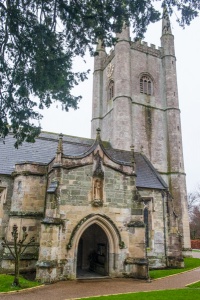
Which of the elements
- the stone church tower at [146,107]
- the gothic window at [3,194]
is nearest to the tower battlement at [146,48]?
the stone church tower at [146,107]

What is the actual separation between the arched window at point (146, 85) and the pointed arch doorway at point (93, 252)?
20128 mm

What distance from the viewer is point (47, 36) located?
7.59m

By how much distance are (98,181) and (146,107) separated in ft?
62.2

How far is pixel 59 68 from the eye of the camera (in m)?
8.08

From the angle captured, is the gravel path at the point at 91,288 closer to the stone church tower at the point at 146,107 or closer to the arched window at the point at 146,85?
the stone church tower at the point at 146,107

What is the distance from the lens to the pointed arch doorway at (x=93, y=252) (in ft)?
49.1

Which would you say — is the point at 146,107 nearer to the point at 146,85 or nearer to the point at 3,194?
the point at 146,85

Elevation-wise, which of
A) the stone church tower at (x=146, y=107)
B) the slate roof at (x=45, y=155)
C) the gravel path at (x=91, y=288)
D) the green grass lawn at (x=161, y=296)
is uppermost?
the stone church tower at (x=146, y=107)

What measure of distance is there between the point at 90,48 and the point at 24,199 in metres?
9.60

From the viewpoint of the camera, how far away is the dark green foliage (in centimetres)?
761

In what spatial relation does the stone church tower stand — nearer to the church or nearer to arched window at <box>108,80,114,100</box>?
arched window at <box>108,80,114,100</box>

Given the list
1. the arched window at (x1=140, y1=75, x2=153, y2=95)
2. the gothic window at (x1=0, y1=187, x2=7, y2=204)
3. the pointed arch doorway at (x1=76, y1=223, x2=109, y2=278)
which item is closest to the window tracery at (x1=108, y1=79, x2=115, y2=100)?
the arched window at (x1=140, y1=75, x2=153, y2=95)

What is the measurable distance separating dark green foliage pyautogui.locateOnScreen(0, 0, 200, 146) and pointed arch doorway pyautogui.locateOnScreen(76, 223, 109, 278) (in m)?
9.00

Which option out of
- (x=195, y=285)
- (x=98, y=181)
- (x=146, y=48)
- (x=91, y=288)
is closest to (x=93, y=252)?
(x=98, y=181)
